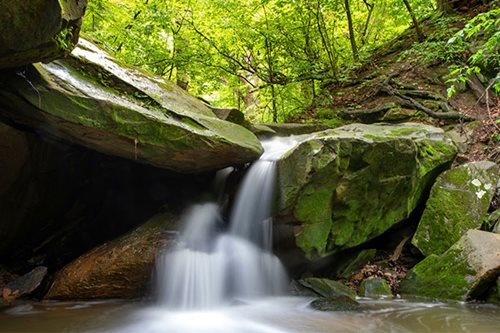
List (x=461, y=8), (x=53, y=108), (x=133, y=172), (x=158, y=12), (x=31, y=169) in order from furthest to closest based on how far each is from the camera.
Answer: (x=461, y=8) → (x=158, y=12) → (x=133, y=172) → (x=31, y=169) → (x=53, y=108)

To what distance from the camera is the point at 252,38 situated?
10.1 m

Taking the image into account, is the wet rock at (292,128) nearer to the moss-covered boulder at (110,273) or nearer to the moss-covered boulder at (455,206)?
the moss-covered boulder at (455,206)

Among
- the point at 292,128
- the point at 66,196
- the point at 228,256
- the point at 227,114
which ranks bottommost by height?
the point at 228,256

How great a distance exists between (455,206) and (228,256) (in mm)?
3798

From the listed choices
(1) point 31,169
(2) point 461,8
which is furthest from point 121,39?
(2) point 461,8

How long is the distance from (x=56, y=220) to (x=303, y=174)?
4.50m

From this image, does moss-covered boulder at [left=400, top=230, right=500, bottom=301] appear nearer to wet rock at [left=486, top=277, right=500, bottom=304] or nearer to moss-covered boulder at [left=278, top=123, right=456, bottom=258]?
wet rock at [left=486, top=277, right=500, bottom=304]

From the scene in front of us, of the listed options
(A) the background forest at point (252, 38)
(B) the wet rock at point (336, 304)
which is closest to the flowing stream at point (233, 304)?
(B) the wet rock at point (336, 304)

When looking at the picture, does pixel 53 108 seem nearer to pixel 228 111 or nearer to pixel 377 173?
pixel 228 111

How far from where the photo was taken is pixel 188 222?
602cm

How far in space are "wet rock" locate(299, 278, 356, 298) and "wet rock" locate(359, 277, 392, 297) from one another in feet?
0.56

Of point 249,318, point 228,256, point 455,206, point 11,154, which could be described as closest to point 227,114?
point 228,256

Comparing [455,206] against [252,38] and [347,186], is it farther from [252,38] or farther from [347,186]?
[252,38]

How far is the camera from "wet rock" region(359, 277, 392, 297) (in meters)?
5.05
